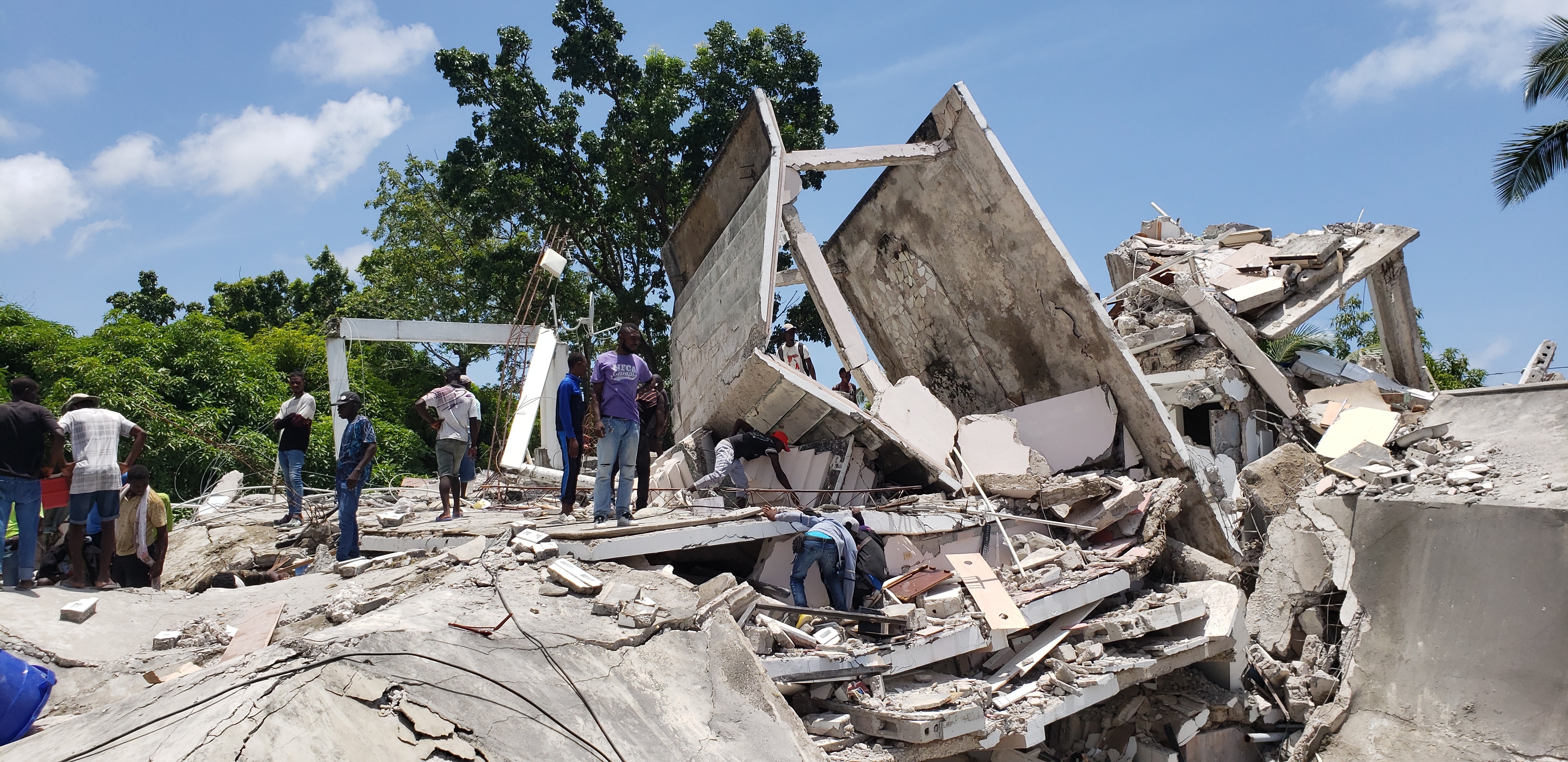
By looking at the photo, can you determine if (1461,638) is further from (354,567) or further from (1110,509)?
(354,567)

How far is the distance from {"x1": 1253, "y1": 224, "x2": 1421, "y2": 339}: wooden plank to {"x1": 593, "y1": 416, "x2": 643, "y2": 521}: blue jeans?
7.85 meters

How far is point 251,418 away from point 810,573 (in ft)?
42.5

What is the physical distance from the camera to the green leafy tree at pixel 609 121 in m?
16.5

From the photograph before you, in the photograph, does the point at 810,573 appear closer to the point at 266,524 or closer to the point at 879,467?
the point at 879,467

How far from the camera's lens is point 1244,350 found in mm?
10344

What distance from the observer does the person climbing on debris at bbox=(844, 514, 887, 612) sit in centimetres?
654

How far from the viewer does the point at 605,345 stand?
17.8 m

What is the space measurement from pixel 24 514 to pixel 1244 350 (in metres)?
10.6

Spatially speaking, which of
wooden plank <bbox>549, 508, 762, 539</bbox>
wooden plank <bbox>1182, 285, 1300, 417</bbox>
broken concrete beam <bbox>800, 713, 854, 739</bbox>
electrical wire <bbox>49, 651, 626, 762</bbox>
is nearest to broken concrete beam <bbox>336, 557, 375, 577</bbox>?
wooden plank <bbox>549, 508, 762, 539</bbox>

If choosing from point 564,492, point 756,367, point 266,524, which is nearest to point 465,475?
point 564,492

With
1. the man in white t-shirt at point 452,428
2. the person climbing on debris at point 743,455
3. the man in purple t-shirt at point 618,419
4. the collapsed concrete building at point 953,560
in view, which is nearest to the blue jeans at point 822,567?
the collapsed concrete building at point 953,560

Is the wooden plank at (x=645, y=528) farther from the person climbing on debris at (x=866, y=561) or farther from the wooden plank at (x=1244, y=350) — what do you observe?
the wooden plank at (x=1244, y=350)

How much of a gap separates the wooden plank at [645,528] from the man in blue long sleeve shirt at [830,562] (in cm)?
50

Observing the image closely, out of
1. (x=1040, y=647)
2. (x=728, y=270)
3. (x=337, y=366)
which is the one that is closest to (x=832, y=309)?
Answer: (x=728, y=270)
